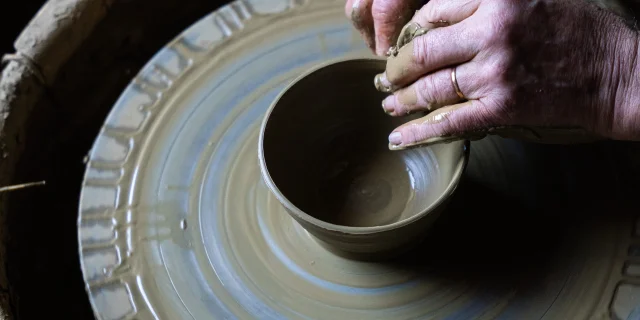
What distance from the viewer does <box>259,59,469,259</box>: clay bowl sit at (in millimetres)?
1433

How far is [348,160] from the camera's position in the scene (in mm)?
1778

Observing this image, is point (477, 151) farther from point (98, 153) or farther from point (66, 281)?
point (66, 281)

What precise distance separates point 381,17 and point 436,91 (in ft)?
0.83

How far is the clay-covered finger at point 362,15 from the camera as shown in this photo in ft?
4.96

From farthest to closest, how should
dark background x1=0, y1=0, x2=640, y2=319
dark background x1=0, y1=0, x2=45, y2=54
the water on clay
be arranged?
1. dark background x1=0, y1=0, x2=45, y2=54
2. dark background x1=0, y1=0, x2=640, y2=319
3. the water on clay

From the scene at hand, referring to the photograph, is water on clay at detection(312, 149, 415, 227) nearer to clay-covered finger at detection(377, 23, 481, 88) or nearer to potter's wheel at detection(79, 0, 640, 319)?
potter's wheel at detection(79, 0, 640, 319)

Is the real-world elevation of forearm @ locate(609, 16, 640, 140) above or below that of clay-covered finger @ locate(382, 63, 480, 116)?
below

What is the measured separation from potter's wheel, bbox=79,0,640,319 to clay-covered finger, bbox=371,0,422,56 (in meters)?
0.30

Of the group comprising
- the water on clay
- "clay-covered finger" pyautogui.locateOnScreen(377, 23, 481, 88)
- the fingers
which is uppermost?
the fingers

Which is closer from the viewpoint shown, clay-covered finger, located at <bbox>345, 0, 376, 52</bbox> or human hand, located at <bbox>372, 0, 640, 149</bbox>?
human hand, located at <bbox>372, 0, 640, 149</bbox>

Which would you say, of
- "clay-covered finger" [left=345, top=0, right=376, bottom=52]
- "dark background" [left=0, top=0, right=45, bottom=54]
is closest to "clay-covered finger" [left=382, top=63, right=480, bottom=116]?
"clay-covered finger" [left=345, top=0, right=376, bottom=52]

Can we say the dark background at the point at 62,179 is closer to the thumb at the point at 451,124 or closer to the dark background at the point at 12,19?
the dark background at the point at 12,19

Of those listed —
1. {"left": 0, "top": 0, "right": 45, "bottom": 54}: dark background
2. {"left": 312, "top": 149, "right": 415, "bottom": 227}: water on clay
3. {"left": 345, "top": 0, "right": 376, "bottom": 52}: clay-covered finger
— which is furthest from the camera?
{"left": 0, "top": 0, "right": 45, "bottom": 54}: dark background

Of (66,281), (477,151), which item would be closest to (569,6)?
(477,151)
